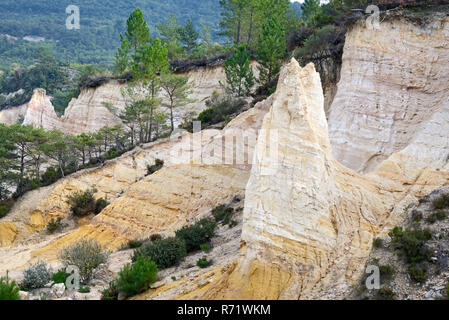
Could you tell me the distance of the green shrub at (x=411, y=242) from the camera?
453 inches

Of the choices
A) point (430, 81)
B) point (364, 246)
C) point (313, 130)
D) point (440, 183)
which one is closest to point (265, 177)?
point (313, 130)

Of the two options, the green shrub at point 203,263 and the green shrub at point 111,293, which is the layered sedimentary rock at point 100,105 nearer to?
the green shrub at point 203,263

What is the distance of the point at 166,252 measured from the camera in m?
17.3

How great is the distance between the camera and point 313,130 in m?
13.6

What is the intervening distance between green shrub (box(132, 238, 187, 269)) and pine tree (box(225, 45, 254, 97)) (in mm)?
18651

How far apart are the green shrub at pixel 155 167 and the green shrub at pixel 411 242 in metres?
17.7

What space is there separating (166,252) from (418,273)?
363 inches

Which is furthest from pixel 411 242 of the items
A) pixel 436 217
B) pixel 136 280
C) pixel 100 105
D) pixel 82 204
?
pixel 100 105

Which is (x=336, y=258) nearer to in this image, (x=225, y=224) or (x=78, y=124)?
(x=225, y=224)

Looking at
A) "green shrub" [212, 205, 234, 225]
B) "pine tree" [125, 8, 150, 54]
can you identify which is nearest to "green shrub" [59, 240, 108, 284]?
"green shrub" [212, 205, 234, 225]

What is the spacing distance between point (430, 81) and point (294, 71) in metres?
8.27

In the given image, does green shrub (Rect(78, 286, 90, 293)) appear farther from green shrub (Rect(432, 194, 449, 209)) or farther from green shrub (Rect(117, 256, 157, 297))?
green shrub (Rect(432, 194, 449, 209))

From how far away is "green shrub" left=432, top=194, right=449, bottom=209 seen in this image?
12719 mm

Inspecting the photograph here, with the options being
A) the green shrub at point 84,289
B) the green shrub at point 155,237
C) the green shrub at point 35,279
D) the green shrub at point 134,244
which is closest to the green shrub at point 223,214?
the green shrub at point 155,237
